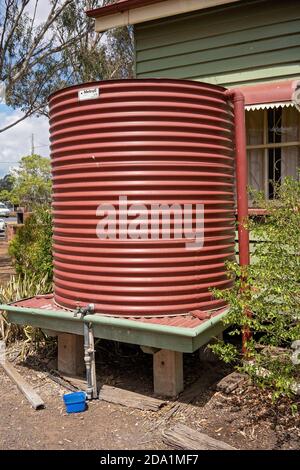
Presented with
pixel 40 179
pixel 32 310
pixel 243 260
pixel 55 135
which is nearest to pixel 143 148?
pixel 55 135

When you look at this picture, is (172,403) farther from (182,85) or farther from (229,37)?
(229,37)

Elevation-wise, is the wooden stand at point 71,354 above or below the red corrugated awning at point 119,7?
below

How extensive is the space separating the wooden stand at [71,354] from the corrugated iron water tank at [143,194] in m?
0.50

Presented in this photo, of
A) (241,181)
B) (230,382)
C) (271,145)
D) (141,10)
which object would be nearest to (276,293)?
(230,382)

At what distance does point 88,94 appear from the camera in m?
3.72

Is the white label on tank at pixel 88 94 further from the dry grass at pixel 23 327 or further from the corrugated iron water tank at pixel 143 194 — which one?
the dry grass at pixel 23 327

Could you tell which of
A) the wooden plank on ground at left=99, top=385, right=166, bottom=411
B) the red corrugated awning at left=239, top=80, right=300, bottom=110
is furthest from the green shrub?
the red corrugated awning at left=239, top=80, right=300, bottom=110

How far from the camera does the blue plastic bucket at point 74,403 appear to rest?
3.57m

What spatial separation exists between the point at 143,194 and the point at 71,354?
1.68 m

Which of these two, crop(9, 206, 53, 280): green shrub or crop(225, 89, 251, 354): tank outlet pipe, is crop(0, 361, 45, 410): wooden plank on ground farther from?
crop(225, 89, 251, 354): tank outlet pipe

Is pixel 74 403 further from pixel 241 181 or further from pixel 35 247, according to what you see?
pixel 35 247

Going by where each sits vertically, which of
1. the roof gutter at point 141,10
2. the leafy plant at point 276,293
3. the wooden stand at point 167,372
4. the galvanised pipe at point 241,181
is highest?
the roof gutter at point 141,10

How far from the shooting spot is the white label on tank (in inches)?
145

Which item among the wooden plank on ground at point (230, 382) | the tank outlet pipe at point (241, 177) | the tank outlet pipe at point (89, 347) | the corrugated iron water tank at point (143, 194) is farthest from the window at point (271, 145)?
the tank outlet pipe at point (89, 347)
